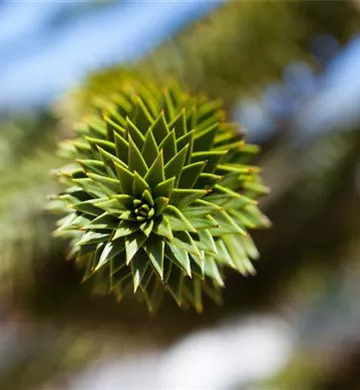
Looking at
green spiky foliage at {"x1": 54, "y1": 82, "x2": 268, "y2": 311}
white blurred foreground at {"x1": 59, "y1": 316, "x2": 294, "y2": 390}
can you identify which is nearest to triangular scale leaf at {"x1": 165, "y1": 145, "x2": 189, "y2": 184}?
green spiky foliage at {"x1": 54, "y1": 82, "x2": 268, "y2": 311}

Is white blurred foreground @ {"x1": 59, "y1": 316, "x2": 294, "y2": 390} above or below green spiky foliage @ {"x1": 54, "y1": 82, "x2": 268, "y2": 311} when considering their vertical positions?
above

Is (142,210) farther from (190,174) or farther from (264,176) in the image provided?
(264,176)

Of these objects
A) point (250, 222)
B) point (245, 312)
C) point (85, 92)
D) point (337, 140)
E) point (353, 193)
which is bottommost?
point (250, 222)

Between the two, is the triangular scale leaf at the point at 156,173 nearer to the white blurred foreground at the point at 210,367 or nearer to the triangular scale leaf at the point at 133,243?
the triangular scale leaf at the point at 133,243

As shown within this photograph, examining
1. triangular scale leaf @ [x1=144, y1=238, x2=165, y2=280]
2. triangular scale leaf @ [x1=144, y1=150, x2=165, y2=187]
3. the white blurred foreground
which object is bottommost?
triangular scale leaf @ [x1=144, y1=238, x2=165, y2=280]

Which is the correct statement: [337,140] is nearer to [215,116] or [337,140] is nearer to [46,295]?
[46,295]

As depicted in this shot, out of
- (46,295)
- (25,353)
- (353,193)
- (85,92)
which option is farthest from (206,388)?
(85,92)

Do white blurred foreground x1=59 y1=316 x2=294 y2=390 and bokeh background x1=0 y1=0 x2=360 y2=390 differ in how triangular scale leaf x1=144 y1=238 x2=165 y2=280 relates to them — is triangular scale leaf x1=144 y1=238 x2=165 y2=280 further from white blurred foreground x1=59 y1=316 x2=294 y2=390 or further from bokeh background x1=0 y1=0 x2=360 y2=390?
white blurred foreground x1=59 y1=316 x2=294 y2=390

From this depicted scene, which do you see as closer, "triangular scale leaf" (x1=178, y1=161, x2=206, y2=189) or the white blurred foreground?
"triangular scale leaf" (x1=178, y1=161, x2=206, y2=189)
